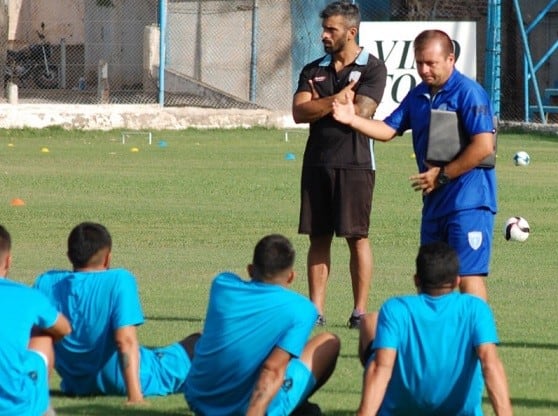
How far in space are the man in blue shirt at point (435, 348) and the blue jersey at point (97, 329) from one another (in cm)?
143

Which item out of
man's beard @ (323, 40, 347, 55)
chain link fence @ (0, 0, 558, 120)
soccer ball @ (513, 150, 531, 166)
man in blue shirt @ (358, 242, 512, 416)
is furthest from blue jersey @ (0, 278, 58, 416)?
chain link fence @ (0, 0, 558, 120)

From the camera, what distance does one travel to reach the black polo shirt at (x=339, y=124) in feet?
33.0

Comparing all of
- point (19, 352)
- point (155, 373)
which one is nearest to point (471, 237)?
point (155, 373)

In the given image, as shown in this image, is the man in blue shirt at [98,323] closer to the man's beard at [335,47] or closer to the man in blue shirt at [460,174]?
the man in blue shirt at [460,174]

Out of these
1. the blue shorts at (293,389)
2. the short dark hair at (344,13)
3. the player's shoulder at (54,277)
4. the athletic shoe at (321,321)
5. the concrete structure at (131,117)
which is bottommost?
the athletic shoe at (321,321)

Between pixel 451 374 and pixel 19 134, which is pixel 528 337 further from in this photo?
pixel 19 134

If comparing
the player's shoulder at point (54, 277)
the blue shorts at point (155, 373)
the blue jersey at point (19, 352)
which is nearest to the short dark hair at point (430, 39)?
the blue shorts at point (155, 373)

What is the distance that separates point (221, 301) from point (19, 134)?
20.6m

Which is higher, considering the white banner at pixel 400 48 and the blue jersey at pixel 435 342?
the white banner at pixel 400 48

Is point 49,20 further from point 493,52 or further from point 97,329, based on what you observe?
point 97,329

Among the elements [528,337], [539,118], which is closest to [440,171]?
[528,337]

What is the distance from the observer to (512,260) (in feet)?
44.4

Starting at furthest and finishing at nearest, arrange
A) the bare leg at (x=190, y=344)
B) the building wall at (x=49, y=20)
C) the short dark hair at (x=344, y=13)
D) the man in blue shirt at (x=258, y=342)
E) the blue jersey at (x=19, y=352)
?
1. the building wall at (x=49, y=20)
2. the short dark hair at (x=344, y=13)
3. the bare leg at (x=190, y=344)
4. the man in blue shirt at (x=258, y=342)
5. the blue jersey at (x=19, y=352)

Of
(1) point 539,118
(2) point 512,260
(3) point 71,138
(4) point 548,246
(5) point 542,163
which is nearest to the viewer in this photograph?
(2) point 512,260
